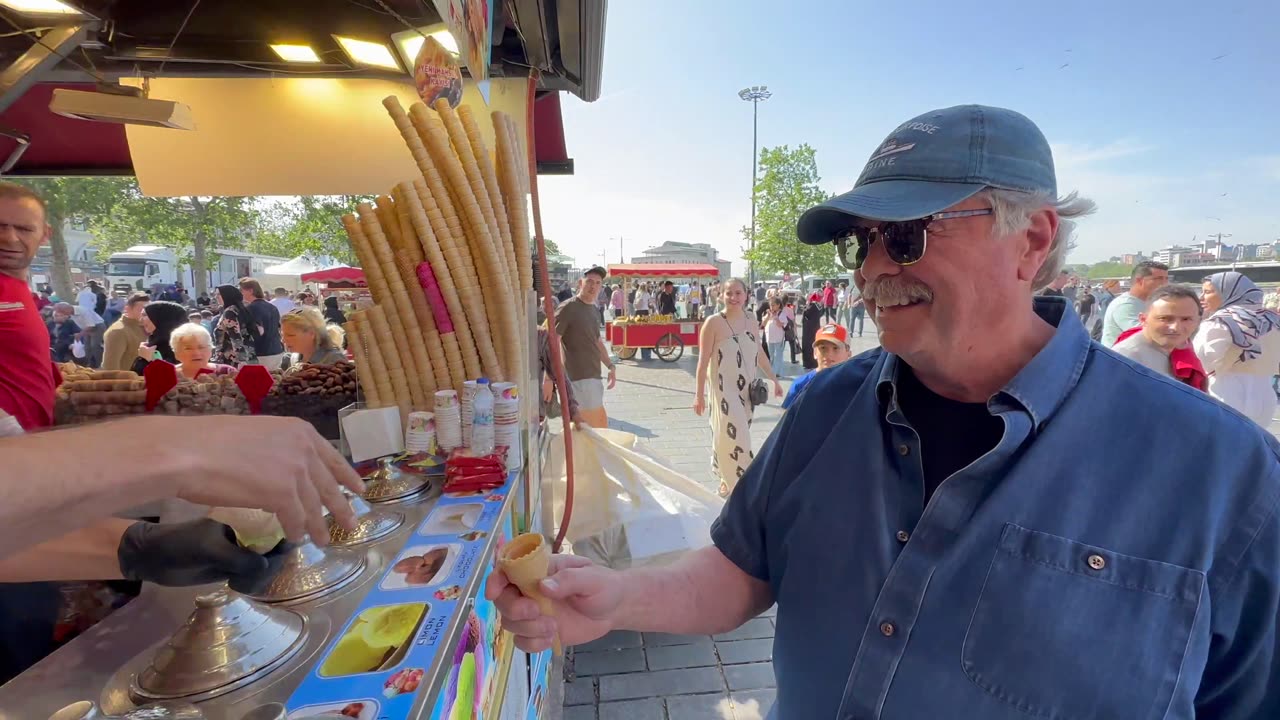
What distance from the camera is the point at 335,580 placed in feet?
4.21

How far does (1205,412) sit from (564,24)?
2.65 metres

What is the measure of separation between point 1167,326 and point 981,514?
4.39 metres

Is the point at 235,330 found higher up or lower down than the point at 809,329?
higher up

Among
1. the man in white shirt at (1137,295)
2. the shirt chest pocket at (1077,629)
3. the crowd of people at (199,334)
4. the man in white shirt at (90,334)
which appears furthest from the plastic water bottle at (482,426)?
the man in white shirt at (90,334)

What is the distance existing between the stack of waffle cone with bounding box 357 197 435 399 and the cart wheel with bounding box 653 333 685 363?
13531 millimetres

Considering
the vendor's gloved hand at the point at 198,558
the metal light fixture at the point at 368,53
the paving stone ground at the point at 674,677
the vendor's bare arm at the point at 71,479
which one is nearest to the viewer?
the vendor's bare arm at the point at 71,479

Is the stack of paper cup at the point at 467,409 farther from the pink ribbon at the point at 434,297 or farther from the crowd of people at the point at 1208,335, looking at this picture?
the crowd of people at the point at 1208,335

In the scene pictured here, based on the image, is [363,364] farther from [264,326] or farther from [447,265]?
[264,326]

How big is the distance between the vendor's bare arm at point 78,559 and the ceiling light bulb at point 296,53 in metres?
3.25

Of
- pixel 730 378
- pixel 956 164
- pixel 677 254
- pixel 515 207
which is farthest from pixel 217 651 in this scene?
pixel 677 254

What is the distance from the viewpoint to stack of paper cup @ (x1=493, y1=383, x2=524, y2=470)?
210 centimetres

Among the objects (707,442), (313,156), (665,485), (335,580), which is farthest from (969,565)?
(707,442)

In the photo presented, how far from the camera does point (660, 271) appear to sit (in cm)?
2294

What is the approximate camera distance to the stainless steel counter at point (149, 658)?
91 centimetres
